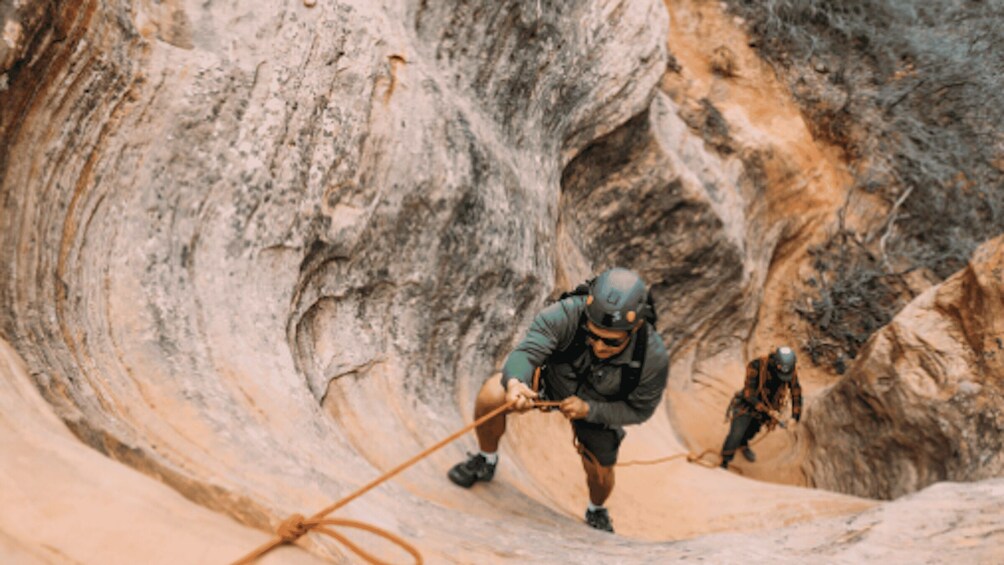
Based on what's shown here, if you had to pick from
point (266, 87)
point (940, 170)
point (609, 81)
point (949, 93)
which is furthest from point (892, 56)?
point (266, 87)

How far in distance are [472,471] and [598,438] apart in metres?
0.87

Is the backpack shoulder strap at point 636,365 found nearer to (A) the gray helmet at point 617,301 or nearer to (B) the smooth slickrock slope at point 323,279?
(A) the gray helmet at point 617,301

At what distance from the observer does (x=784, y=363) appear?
26.7ft

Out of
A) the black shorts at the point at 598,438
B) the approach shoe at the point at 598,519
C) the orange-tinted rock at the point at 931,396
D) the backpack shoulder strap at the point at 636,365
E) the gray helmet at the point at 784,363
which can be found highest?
the gray helmet at the point at 784,363

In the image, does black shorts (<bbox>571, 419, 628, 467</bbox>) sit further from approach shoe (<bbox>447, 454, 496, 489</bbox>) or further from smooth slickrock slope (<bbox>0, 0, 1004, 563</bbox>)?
approach shoe (<bbox>447, 454, 496, 489</bbox>)

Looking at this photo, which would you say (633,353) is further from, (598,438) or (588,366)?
(598,438)

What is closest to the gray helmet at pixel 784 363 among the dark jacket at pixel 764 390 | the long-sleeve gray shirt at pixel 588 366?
the dark jacket at pixel 764 390

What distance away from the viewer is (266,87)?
15.4 feet

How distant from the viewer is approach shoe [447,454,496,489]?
4762 millimetres

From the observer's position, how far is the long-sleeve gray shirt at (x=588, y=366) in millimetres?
4223

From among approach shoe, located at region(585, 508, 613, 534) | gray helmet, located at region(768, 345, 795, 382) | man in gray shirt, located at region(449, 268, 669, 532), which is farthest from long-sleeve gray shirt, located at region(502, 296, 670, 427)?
gray helmet, located at region(768, 345, 795, 382)

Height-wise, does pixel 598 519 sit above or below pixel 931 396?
below

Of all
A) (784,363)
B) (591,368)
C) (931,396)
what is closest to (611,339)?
(591,368)

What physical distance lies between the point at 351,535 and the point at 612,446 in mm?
2342
